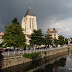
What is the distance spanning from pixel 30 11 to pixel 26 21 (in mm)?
13536

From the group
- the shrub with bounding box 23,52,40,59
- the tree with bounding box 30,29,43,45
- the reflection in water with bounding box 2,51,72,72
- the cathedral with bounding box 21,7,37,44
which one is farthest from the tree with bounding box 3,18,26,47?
the cathedral with bounding box 21,7,37,44

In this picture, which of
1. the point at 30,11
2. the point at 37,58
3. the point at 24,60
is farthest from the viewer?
the point at 30,11

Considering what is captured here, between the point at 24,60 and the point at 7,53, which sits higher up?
the point at 7,53

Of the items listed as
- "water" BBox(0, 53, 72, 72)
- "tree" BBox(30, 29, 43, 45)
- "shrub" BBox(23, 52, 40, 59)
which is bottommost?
"water" BBox(0, 53, 72, 72)

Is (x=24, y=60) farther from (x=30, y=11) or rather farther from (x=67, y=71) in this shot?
(x=30, y=11)

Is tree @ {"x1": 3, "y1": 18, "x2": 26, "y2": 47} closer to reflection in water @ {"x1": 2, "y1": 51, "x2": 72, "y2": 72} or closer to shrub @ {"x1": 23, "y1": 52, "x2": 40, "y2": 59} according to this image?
shrub @ {"x1": 23, "y1": 52, "x2": 40, "y2": 59}

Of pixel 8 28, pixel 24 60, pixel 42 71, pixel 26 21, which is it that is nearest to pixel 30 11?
pixel 26 21

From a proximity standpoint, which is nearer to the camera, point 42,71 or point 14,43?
point 42,71

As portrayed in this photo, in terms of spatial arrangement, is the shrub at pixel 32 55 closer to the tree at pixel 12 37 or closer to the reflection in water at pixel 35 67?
the reflection in water at pixel 35 67

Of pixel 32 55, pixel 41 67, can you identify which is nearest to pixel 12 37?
pixel 32 55

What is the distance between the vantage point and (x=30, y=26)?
9675cm

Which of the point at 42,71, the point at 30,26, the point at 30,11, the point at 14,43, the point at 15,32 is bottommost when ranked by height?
the point at 42,71

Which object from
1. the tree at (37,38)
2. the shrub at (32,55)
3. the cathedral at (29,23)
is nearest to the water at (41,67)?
the shrub at (32,55)

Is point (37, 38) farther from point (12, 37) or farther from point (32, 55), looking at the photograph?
point (12, 37)
